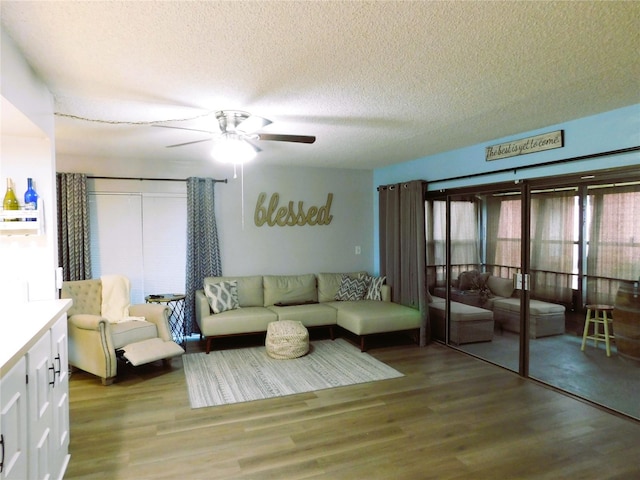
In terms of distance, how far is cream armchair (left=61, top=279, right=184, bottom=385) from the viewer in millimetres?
3734

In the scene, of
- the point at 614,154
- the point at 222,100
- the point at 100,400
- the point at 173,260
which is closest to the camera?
the point at 222,100

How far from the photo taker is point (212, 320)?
4.67 m

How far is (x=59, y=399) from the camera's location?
7.27ft

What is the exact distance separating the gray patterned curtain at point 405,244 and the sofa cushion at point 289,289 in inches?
46.0

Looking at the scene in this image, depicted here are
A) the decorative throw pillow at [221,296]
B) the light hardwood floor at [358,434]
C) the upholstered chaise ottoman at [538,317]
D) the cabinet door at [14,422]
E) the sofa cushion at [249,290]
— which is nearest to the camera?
the cabinet door at [14,422]

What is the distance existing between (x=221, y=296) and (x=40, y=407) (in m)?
3.11

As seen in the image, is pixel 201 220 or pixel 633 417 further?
pixel 201 220

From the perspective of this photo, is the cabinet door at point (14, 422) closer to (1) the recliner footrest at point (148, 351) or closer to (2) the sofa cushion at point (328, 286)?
(1) the recliner footrest at point (148, 351)

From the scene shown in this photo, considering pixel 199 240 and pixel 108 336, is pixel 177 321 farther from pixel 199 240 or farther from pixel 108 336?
pixel 108 336

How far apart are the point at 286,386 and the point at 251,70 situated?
2796 millimetres

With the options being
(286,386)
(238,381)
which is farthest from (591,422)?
(238,381)

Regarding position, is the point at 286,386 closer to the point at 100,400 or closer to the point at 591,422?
the point at 100,400

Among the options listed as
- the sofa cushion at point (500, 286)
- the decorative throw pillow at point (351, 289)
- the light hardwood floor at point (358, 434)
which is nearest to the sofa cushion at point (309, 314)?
the decorative throw pillow at point (351, 289)

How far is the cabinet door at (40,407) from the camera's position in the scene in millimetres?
1727
